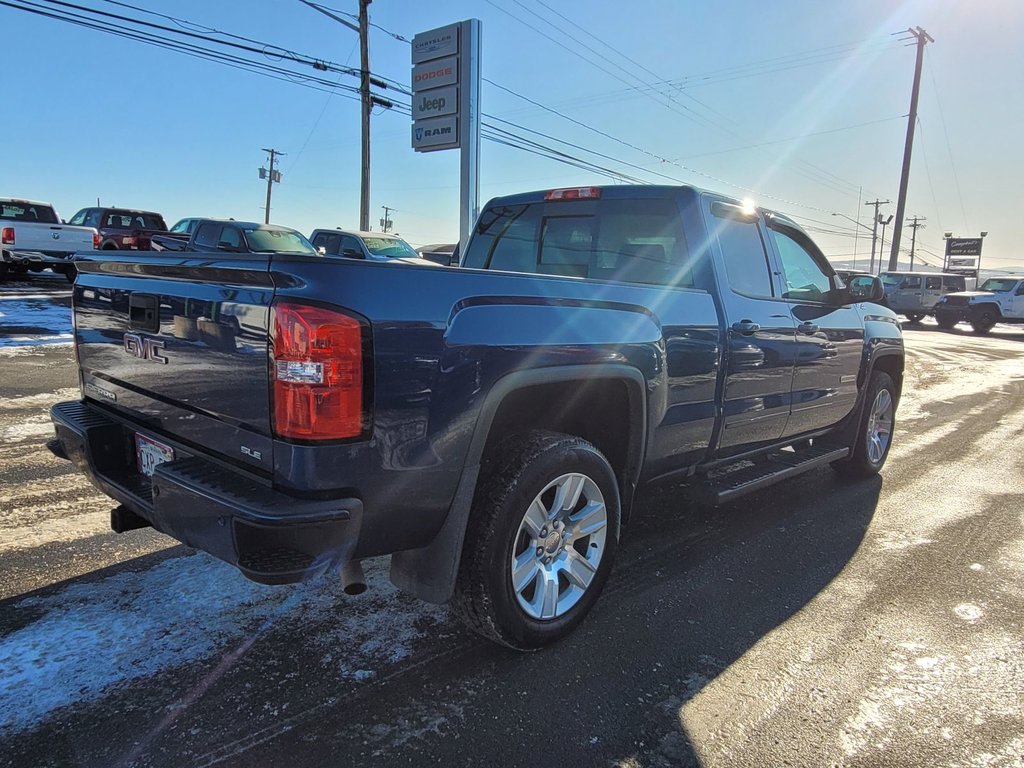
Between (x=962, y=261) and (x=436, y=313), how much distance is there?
93.5m

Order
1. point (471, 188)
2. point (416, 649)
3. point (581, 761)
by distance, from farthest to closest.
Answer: point (471, 188), point (416, 649), point (581, 761)

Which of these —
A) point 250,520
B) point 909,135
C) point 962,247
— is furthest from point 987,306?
point 962,247

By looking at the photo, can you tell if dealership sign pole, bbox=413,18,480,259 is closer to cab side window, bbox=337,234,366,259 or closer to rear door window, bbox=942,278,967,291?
cab side window, bbox=337,234,366,259

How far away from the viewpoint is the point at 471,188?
11.8 meters

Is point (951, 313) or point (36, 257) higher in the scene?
point (36, 257)

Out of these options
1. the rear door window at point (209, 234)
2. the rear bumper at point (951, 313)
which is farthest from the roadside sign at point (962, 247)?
the rear door window at point (209, 234)

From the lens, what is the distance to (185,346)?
2443mm

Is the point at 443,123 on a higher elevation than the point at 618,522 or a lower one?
higher

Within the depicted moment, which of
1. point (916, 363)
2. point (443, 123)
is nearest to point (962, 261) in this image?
point (916, 363)

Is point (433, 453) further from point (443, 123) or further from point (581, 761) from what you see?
point (443, 123)

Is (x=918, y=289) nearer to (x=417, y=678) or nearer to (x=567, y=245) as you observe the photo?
(x=567, y=245)

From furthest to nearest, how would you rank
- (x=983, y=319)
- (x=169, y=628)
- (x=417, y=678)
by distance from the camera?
(x=983, y=319) → (x=169, y=628) → (x=417, y=678)

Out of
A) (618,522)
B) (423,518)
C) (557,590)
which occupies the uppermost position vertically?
(423,518)

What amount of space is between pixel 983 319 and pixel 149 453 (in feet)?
93.0
